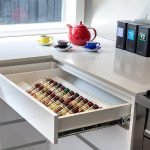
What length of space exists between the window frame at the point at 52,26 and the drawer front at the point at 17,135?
1.98 feet

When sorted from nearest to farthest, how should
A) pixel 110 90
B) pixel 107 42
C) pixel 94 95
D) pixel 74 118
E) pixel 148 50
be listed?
pixel 74 118 → pixel 110 90 → pixel 94 95 → pixel 148 50 → pixel 107 42

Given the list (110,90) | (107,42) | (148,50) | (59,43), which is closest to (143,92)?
(110,90)

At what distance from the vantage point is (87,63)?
1.77 m

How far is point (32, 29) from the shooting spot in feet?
8.11

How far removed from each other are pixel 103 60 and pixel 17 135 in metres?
0.72

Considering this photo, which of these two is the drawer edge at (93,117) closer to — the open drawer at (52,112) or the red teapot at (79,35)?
the open drawer at (52,112)

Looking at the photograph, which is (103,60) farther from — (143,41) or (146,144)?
(146,144)

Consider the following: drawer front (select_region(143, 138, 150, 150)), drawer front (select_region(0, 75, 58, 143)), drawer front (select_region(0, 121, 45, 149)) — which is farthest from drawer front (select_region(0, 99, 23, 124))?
drawer front (select_region(143, 138, 150, 150))

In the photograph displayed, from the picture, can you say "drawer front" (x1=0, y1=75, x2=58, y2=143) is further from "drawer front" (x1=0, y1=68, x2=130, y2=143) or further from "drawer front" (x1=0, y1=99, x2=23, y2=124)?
"drawer front" (x1=0, y1=99, x2=23, y2=124)

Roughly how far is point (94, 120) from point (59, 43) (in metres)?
0.81

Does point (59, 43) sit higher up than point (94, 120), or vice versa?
point (59, 43)

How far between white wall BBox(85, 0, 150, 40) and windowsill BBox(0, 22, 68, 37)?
0.67ft

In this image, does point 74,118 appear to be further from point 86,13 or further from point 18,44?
point 86,13

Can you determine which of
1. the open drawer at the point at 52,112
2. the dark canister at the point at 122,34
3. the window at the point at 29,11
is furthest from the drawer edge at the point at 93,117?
the window at the point at 29,11
